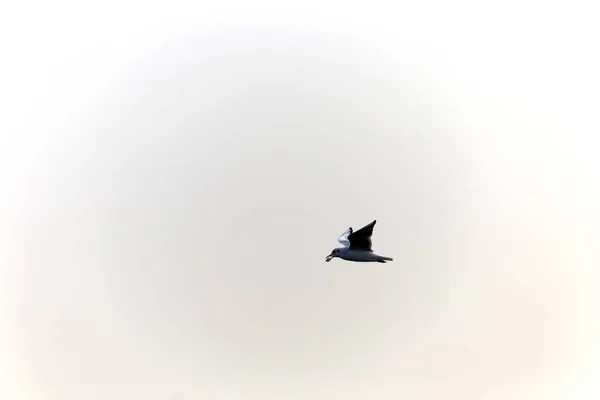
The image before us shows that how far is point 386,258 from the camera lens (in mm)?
8938

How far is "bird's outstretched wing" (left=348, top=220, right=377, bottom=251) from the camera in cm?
870

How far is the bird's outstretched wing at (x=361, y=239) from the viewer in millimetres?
8695

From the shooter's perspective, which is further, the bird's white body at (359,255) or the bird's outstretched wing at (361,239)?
the bird's white body at (359,255)

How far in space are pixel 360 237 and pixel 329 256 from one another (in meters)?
0.67

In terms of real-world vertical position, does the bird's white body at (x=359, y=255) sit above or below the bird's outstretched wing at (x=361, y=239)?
below

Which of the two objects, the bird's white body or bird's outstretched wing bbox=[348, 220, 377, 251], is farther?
the bird's white body

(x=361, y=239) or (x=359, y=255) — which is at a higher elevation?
(x=361, y=239)

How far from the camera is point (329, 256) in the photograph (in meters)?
9.09

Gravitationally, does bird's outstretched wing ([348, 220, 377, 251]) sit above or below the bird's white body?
above

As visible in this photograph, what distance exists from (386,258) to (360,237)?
1.98 ft

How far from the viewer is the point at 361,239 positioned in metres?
8.88

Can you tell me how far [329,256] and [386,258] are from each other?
3.27 ft
